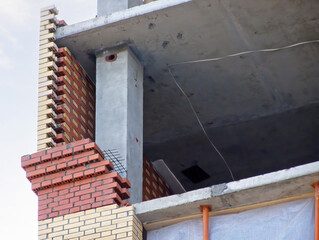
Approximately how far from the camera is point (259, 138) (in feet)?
55.5

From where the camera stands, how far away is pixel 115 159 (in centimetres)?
1389

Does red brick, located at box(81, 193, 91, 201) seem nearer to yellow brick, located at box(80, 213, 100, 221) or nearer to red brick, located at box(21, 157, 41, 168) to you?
yellow brick, located at box(80, 213, 100, 221)

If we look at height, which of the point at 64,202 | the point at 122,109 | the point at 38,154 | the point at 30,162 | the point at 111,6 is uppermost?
the point at 111,6

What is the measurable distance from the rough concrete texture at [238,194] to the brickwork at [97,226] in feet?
0.72

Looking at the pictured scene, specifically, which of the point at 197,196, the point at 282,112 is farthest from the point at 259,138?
the point at 197,196

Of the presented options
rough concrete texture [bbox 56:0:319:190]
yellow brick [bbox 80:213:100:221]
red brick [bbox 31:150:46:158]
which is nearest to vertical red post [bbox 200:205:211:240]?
yellow brick [bbox 80:213:100:221]

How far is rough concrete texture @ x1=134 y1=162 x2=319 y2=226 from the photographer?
12531 millimetres

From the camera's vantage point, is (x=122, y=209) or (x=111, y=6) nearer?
(x=122, y=209)

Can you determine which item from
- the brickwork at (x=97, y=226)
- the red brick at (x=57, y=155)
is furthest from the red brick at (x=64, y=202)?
the red brick at (x=57, y=155)

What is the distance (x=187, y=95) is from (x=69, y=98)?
77.7 inches

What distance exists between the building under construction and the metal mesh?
0.06ft

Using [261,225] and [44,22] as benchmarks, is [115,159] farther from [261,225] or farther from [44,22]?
[44,22]

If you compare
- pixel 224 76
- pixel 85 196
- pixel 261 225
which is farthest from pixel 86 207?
pixel 224 76

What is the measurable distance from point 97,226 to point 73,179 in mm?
785
